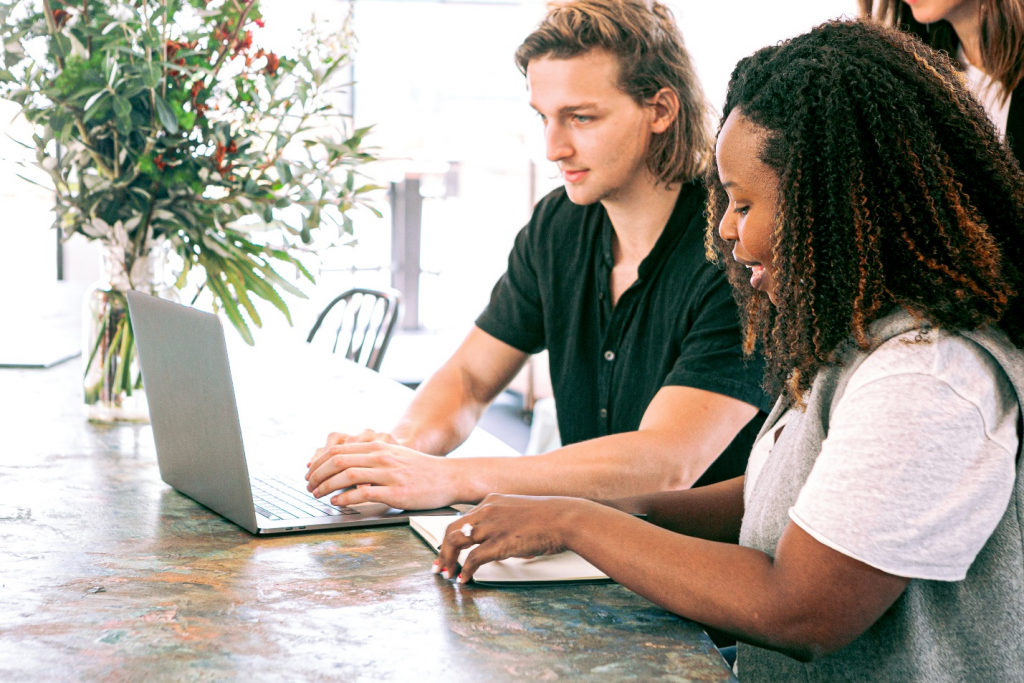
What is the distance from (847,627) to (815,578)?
0.05 metres

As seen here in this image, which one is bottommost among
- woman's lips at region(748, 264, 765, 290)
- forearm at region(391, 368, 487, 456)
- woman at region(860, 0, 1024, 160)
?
forearm at region(391, 368, 487, 456)

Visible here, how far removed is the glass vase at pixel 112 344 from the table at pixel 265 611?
1.29 ft

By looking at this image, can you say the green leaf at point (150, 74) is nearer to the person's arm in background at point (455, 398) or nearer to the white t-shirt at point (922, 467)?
the person's arm in background at point (455, 398)

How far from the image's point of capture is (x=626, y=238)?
160 cm

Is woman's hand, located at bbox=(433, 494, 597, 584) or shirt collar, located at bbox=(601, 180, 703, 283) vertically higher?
shirt collar, located at bbox=(601, 180, 703, 283)

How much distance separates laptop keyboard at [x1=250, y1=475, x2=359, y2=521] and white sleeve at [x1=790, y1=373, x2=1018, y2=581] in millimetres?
555

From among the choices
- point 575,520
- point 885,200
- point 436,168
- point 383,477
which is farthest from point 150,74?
point 436,168

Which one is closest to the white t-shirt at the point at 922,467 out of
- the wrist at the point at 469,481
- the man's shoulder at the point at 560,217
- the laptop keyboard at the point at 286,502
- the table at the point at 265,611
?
the table at the point at 265,611

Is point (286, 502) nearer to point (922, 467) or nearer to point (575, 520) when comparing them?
point (575, 520)

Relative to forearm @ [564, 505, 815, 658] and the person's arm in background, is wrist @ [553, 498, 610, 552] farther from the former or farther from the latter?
the person's arm in background

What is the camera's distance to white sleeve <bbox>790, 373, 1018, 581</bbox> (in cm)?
73

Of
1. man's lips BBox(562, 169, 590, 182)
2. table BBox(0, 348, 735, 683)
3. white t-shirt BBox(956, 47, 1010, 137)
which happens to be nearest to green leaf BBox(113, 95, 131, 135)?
table BBox(0, 348, 735, 683)

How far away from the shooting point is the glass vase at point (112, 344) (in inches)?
62.6

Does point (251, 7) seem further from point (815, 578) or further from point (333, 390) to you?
point (815, 578)
